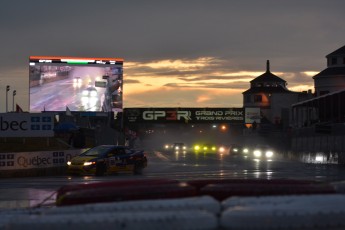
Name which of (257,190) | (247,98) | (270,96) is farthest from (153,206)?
(247,98)

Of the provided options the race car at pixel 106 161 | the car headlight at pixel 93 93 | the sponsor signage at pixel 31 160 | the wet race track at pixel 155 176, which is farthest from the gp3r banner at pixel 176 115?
the race car at pixel 106 161

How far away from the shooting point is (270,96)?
122m

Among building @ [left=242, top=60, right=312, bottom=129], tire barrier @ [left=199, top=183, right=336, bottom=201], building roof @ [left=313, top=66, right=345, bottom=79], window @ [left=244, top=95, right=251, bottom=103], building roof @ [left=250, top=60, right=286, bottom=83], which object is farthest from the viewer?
building roof @ [left=250, top=60, right=286, bottom=83]

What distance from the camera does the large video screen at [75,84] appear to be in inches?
2881

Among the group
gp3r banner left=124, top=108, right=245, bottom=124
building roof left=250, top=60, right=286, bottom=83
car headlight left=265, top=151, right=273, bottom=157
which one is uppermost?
building roof left=250, top=60, right=286, bottom=83

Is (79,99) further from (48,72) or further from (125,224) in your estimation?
(125,224)

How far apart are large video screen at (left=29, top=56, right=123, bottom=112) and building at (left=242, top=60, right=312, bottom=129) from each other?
39.5 m

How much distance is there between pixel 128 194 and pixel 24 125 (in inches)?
1192

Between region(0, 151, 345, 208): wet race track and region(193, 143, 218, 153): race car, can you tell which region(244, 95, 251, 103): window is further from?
region(0, 151, 345, 208): wet race track

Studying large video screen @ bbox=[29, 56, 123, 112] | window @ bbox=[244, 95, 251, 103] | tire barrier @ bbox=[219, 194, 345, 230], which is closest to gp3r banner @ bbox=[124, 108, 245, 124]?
Answer: large video screen @ bbox=[29, 56, 123, 112]

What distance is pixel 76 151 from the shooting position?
32.8 metres

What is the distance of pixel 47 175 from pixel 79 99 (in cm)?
4512

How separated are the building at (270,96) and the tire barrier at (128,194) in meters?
101

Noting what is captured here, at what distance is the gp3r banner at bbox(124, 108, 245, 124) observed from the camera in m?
99.0
